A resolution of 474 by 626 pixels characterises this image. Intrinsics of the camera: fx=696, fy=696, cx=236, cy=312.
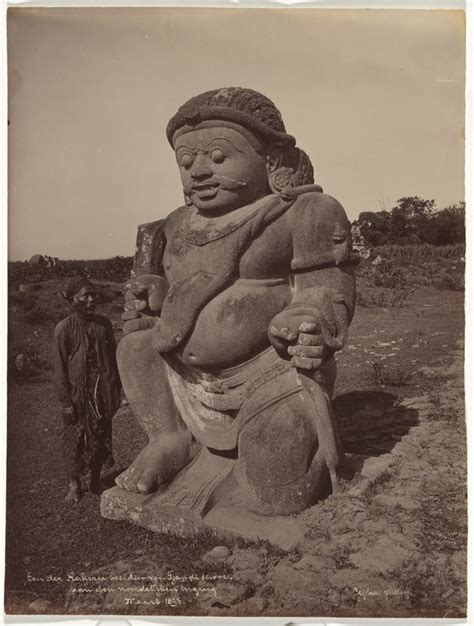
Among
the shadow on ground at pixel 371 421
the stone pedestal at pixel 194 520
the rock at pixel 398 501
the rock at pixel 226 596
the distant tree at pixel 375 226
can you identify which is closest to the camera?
the rock at pixel 226 596

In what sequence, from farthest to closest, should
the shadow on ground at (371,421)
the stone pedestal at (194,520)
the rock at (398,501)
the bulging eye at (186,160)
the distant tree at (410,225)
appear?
the distant tree at (410,225) < the shadow on ground at (371,421) < the rock at (398,501) < the bulging eye at (186,160) < the stone pedestal at (194,520)

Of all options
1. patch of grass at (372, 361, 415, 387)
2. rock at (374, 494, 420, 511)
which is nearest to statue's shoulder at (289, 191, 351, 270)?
rock at (374, 494, 420, 511)

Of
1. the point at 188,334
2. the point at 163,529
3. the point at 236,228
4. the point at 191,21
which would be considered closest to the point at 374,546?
the point at 163,529

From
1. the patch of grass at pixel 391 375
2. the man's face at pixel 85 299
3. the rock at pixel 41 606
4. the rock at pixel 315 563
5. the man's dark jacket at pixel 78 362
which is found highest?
the man's face at pixel 85 299

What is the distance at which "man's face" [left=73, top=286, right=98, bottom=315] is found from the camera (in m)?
4.96

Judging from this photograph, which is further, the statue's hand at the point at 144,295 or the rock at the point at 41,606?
the statue's hand at the point at 144,295

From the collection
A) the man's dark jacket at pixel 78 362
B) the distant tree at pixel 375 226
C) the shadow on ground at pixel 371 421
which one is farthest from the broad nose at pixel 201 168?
the distant tree at pixel 375 226

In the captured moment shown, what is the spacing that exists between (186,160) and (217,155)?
0.23 meters

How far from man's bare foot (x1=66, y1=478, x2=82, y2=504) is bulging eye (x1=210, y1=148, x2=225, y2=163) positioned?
249cm

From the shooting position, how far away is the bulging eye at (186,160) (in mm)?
4406

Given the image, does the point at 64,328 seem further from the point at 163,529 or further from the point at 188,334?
the point at 163,529

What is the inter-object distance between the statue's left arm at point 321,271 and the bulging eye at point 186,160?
0.71 meters
